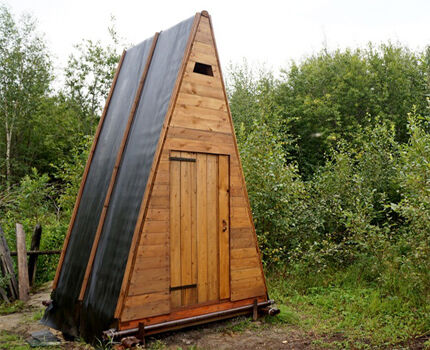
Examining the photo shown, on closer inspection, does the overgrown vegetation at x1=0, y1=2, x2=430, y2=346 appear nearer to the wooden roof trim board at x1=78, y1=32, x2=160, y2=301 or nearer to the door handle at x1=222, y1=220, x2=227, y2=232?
the door handle at x1=222, y1=220, x2=227, y2=232

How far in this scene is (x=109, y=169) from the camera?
5.10 meters

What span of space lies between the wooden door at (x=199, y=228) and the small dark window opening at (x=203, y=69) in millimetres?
1034

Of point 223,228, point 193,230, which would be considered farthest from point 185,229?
point 223,228

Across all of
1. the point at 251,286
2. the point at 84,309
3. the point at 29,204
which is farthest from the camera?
the point at 29,204

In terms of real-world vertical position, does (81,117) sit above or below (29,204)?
above

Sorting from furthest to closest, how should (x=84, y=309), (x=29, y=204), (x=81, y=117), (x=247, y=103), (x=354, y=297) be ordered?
(x=81, y=117)
(x=247, y=103)
(x=29, y=204)
(x=354, y=297)
(x=84, y=309)

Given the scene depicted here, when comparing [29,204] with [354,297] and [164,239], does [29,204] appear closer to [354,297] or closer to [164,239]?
[164,239]

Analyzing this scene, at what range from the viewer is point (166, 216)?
437 centimetres

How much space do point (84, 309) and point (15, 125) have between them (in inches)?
646

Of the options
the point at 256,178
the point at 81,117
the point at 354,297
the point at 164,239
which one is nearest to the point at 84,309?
the point at 164,239

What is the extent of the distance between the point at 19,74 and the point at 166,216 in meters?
16.8

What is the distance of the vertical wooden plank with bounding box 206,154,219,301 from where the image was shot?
475 centimetres

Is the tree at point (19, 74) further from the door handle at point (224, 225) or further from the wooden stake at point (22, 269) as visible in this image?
the door handle at point (224, 225)

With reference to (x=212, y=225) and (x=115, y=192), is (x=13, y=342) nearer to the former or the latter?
(x=115, y=192)
